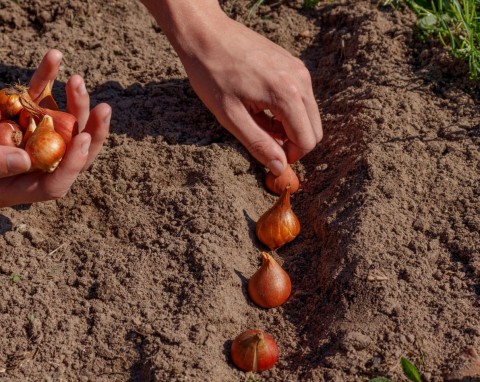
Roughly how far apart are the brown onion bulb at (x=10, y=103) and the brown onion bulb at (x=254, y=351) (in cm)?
127

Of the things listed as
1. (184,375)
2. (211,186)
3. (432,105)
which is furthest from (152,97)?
(184,375)

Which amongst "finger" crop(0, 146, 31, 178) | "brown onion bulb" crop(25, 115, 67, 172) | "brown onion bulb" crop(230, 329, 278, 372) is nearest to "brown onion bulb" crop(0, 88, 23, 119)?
"brown onion bulb" crop(25, 115, 67, 172)

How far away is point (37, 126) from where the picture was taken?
2.54 meters

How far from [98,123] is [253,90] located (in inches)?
23.3

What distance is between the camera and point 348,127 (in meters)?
3.06

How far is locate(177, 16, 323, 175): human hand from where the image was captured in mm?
2688

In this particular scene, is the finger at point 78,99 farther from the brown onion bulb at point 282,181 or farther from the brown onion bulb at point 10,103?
the brown onion bulb at point 282,181

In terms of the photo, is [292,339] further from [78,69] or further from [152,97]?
[78,69]

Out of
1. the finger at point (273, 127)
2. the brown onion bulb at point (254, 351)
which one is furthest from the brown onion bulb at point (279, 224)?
the brown onion bulb at point (254, 351)

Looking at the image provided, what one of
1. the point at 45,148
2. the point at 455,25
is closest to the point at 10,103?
the point at 45,148

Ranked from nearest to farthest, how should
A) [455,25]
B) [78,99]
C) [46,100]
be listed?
[78,99]
[46,100]
[455,25]

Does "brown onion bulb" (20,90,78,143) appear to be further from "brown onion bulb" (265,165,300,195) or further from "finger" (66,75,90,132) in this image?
"brown onion bulb" (265,165,300,195)

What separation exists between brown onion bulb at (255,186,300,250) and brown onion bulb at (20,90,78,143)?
0.78 m

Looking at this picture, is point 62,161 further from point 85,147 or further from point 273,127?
point 273,127
